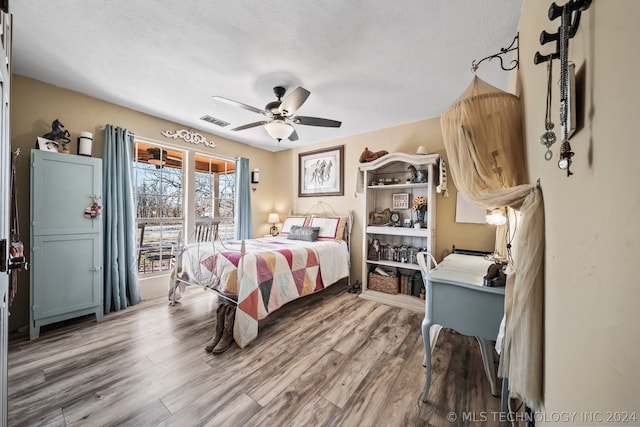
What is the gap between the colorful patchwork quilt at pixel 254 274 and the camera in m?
2.20

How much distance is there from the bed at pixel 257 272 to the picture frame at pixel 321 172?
85 centimetres

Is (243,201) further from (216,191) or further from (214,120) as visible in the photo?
(214,120)

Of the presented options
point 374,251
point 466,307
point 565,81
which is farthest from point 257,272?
point 565,81

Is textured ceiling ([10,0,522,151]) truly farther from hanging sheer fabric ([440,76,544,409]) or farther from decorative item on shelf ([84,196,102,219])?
decorative item on shelf ([84,196,102,219])

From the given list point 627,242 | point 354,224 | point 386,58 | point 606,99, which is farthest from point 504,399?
point 354,224

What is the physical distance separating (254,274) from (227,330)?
1.78 ft

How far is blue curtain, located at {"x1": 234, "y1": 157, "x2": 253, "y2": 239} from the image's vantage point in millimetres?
4219

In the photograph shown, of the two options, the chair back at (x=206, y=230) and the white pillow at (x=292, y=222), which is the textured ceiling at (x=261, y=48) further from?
the white pillow at (x=292, y=222)

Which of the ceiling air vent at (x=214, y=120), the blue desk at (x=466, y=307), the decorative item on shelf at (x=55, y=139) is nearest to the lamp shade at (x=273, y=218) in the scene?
the ceiling air vent at (x=214, y=120)

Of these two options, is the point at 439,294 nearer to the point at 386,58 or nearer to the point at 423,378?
the point at 423,378

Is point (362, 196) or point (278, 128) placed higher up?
point (278, 128)

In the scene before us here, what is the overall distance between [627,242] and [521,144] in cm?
121

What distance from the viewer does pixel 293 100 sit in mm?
2141

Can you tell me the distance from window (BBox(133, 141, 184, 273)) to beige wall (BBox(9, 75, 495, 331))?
0.27 m
